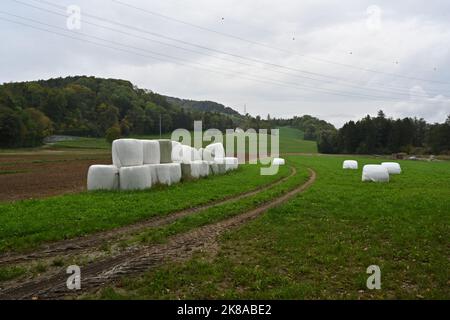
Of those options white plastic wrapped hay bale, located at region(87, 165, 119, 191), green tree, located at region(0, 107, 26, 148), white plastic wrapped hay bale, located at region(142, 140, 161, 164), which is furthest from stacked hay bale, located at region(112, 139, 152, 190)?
green tree, located at region(0, 107, 26, 148)

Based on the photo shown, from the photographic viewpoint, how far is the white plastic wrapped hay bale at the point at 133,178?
20047 mm

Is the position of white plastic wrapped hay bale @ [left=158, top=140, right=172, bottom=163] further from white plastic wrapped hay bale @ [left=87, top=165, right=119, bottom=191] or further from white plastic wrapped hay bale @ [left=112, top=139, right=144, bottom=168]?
white plastic wrapped hay bale @ [left=87, top=165, right=119, bottom=191]

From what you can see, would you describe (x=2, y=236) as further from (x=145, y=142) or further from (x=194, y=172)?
(x=194, y=172)

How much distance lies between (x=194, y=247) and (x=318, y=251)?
3181 millimetres

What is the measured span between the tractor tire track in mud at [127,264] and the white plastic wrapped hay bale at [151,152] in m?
10.7

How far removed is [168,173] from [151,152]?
1.65 m

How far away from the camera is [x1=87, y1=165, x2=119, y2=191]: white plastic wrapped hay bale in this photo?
19953mm

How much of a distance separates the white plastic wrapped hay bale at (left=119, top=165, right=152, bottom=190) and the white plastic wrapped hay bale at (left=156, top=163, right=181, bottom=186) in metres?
1.74

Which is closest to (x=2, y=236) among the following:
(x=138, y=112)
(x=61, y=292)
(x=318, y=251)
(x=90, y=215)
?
(x=90, y=215)

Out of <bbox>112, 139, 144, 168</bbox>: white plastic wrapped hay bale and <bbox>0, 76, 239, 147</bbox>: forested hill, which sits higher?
<bbox>0, 76, 239, 147</bbox>: forested hill

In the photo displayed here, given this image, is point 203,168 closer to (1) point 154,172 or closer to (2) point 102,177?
(1) point 154,172

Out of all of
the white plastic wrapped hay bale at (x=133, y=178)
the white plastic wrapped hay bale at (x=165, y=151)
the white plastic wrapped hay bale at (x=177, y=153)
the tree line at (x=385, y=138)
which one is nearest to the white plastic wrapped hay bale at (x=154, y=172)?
the white plastic wrapped hay bale at (x=133, y=178)

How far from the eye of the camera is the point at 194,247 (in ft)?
32.6

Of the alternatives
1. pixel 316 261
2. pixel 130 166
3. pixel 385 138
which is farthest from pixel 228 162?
pixel 385 138
